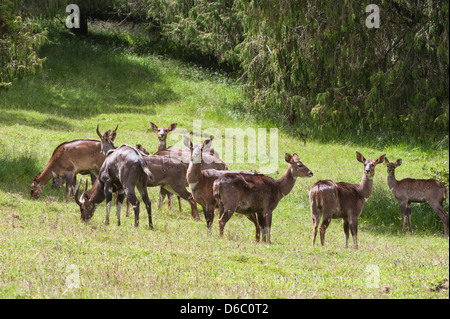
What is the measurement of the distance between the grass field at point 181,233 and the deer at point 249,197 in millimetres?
509

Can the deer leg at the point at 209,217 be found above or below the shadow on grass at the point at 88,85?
below

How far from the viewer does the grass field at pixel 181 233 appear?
9.41 meters

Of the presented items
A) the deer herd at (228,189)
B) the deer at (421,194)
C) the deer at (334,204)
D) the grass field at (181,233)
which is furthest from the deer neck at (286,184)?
the deer at (421,194)

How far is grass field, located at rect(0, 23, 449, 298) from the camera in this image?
9406 mm

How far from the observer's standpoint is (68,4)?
38.8 metres

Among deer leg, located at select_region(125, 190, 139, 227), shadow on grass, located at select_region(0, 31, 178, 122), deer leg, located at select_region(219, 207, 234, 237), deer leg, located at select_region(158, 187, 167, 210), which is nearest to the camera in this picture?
deer leg, located at select_region(219, 207, 234, 237)

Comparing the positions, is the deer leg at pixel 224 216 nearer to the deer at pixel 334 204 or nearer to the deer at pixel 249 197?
the deer at pixel 249 197

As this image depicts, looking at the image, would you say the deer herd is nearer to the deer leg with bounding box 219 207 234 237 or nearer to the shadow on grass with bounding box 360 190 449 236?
the deer leg with bounding box 219 207 234 237

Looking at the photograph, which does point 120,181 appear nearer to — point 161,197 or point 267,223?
point 161,197

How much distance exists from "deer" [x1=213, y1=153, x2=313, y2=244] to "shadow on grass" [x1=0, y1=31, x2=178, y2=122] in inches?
647

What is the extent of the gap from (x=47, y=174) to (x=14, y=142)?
5213 mm

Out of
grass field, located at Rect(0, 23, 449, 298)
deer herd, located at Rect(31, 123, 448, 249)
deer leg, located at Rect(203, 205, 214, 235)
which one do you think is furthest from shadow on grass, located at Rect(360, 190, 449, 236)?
deer leg, located at Rect(203, 205, 214, 235)
